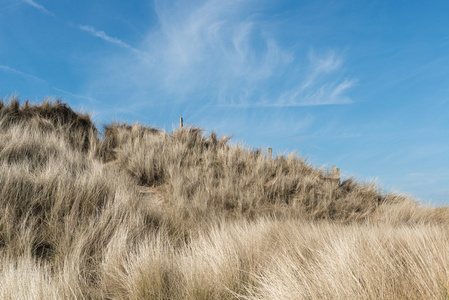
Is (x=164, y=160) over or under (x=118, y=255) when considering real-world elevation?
over

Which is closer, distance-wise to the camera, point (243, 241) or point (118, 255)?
point (118, 255)

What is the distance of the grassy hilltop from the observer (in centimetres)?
232

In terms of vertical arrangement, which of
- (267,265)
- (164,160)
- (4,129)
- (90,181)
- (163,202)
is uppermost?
(4,129)

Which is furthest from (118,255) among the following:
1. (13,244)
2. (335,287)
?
(335,287)

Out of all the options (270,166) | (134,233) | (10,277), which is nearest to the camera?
(10,277)

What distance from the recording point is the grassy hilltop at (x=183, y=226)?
7.63 feet

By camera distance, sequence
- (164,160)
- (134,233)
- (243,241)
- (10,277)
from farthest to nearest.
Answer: (164,160) → (134,233) → (243,241) → (10,277)

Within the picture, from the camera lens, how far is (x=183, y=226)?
186 inches

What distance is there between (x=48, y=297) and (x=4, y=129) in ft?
21.5

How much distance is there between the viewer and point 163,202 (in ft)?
20.5

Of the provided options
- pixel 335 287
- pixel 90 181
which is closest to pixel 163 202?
pixel 90 181

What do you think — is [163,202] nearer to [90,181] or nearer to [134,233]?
[90,181]

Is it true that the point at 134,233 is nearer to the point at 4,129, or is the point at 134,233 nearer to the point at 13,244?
the point at 13,244

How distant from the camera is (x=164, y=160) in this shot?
8.00 metres
